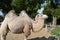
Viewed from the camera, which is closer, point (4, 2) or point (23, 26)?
point (23, 26)

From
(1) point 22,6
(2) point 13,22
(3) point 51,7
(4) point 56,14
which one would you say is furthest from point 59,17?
(2) point 13,22

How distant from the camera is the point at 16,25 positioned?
5234 mm

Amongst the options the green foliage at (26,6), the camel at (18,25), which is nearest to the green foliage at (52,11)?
the green foliage at (26,6)

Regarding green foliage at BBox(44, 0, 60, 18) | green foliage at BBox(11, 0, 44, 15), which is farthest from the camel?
green foliage at BBox(44, 0, 60, 18)

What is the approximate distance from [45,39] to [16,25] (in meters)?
1.75

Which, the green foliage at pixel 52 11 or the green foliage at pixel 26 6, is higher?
the green foliage at pixel 26 6

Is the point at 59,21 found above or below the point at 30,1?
below

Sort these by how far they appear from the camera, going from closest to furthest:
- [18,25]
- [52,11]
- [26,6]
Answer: [18,25]
[26,6]
[52,11]

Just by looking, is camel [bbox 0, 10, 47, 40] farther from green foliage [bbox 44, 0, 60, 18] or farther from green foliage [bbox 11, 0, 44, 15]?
green foliage [bbox 44, 0, 60, 18]

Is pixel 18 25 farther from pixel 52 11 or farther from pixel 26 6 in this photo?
pixel 52 11

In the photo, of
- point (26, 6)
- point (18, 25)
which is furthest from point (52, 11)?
point (18, 25)

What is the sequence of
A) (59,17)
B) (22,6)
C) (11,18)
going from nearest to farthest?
(11,18) < (22,6) < (59,17)

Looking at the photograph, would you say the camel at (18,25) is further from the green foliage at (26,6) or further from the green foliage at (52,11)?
the green foliage at (52,11)

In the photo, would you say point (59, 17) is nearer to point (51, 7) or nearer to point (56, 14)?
point (56, 14)
